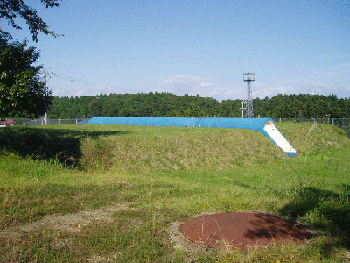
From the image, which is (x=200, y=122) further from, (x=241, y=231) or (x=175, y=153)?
(x=241, y=231)

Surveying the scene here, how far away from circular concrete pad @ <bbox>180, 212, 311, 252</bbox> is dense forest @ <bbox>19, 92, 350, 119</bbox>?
57790 mm

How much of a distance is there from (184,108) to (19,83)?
63423 mm

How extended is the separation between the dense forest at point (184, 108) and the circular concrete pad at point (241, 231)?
57.8 meters

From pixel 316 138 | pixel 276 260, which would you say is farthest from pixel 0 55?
pixel 316 138

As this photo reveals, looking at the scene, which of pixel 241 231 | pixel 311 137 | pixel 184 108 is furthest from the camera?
pixel 184 108

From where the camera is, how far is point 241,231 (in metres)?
4.88

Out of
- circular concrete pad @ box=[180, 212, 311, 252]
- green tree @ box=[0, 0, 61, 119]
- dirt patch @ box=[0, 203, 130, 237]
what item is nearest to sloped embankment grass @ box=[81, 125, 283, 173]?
green tree @ box=[0, 0, 61, 119]

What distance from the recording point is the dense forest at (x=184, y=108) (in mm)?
68312

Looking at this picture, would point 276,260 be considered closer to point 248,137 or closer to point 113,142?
point 113,142

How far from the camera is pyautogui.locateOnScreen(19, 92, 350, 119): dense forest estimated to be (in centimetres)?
6831

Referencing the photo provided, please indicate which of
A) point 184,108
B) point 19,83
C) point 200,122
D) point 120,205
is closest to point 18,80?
point 19,83

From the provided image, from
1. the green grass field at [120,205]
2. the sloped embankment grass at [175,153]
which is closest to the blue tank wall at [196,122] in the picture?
the sloped embankment grass at [175,153]

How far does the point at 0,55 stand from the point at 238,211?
8686mm

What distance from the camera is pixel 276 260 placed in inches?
156
